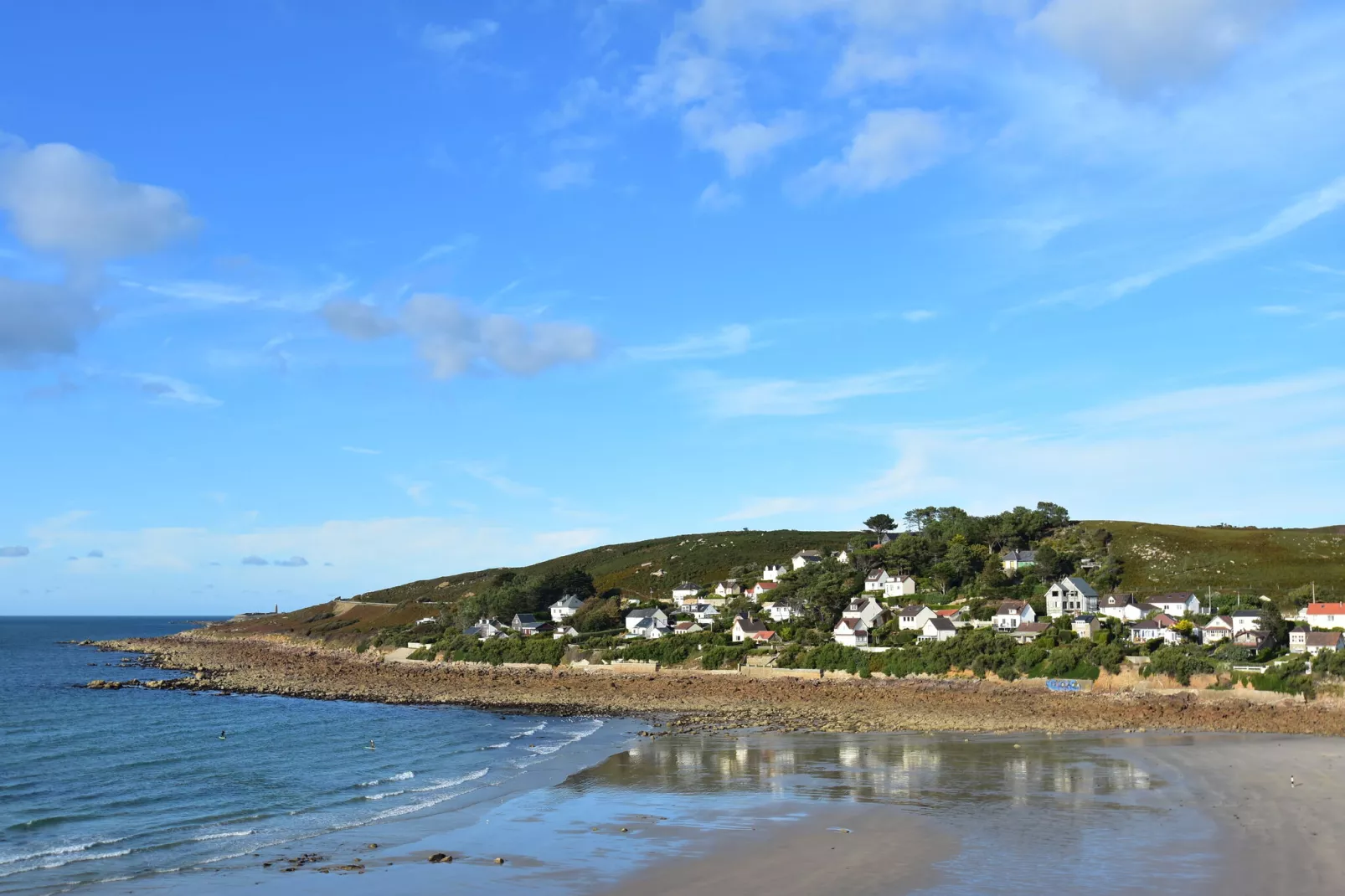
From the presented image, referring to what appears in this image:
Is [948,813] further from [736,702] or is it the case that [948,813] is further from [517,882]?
[736,702]

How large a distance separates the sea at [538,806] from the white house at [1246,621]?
95.9 feet

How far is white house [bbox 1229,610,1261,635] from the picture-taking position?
69875 mm

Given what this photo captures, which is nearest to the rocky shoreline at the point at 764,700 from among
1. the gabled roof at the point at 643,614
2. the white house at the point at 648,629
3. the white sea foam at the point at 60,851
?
the white house at the point at 648,629

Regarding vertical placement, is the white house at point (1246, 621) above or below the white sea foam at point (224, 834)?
above

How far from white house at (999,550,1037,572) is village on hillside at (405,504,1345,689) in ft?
0.83

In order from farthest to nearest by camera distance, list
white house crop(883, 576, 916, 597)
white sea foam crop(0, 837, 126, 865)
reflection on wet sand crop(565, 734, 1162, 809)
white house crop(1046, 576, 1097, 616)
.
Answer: white house crop(883, 576, 916, 597)
white house crop(1046, 576, 1097, 616)
reflection on wet sand crop(565, 734, 1162, 809)
white sea foam crop(0, 837, 126, 865)

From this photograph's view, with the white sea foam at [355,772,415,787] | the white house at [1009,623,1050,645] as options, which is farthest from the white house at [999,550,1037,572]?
the white sea foam at [355,772,415,787]

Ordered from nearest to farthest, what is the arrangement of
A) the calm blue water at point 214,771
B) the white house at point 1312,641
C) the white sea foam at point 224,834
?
the calm blue water at point 214,771 < the white sea foam at point 224,834 < the white house at point 1312,641

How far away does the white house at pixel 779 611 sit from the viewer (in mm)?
98656

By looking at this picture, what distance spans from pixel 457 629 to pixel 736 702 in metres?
55.0

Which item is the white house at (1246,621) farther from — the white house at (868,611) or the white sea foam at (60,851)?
the white sea foam at (60,851)

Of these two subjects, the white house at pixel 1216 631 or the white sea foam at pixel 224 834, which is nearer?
the white sea foam at pixel 224 834

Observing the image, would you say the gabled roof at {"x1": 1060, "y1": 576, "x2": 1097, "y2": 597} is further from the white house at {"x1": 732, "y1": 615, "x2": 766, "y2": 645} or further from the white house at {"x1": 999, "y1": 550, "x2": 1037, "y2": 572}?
the white house at {"x1": 732, "y1": 615, "x2": 766, "y2": 645}

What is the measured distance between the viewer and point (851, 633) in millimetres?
81500
